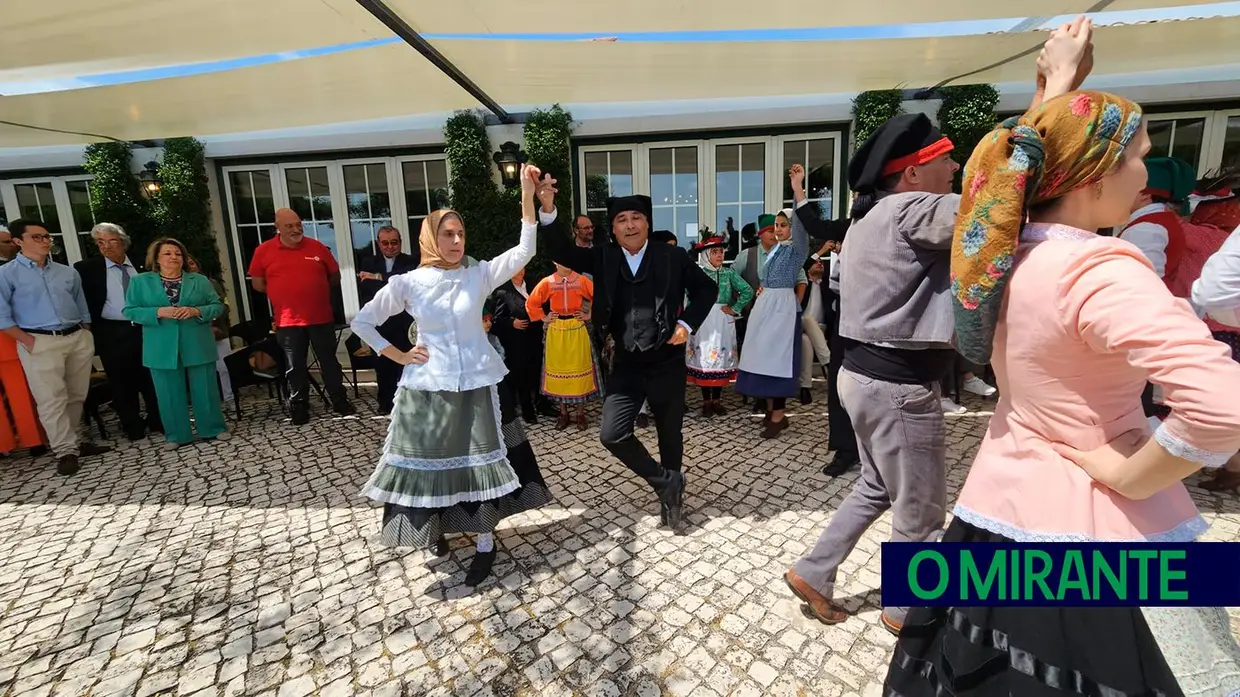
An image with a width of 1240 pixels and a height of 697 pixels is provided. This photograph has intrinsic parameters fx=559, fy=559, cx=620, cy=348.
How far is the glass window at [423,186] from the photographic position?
7.84 m

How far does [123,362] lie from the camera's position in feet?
17.4

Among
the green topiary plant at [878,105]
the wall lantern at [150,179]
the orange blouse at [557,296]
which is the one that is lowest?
the orange blouse at [557,296]

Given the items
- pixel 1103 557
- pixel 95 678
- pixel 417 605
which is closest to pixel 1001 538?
pixel 1103 557

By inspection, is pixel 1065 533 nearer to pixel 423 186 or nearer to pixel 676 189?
pixel 676 189

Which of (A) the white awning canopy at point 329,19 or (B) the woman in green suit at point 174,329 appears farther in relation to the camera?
(B) the woman in green suit at point 174,329

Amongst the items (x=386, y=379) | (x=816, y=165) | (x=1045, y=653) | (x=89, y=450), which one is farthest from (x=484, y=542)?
(x=816, y=165)

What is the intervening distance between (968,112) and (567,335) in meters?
5.32

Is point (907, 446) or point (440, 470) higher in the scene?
point (907, 446)

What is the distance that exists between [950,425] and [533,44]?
15.2 ft

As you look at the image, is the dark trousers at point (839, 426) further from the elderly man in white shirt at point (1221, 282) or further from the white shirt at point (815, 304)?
the elderly man in white shirt at point (1221, 282)

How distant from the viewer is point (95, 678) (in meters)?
2.23

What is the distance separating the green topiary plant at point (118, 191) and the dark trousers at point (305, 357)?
3771 mm

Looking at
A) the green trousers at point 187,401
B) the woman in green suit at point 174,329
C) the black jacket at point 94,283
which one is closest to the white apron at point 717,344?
the woman in green suit at point 174,329

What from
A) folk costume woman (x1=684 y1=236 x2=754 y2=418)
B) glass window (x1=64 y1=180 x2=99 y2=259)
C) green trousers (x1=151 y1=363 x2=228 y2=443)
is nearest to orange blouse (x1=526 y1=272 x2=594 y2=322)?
folk costume woman (x1=684 y1=236 x2=754 y2=418)
